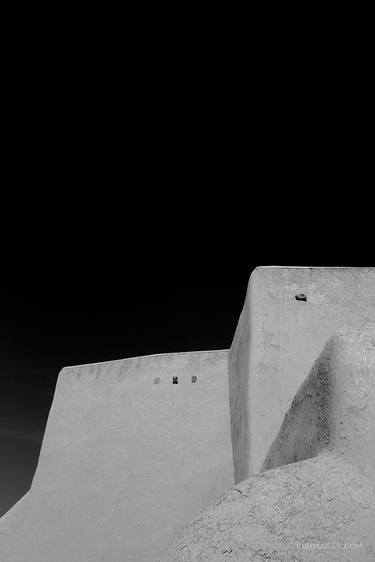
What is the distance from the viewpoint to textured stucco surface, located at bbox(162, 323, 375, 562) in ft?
4.74

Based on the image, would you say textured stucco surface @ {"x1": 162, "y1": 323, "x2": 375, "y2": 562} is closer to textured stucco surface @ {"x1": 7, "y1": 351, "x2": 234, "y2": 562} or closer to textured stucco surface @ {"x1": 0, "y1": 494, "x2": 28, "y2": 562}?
textured stucco surface @ {"x1": 7, "y1": 351, "x2": 234, "y2": 562}

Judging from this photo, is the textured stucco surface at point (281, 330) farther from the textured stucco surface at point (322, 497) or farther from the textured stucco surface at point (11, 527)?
the textured stucco surface at point (11, 527)

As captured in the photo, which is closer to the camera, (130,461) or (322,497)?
(322,497)

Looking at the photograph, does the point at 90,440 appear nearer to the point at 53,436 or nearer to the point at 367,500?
the point at 53,436

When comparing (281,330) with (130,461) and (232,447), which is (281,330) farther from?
(130,461)

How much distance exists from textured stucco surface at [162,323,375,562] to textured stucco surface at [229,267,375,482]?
225 centimetres

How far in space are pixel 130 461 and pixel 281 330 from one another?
2.99 metres

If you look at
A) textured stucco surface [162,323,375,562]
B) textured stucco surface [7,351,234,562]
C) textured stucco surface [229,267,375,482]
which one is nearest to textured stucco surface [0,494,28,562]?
textured stucco surface [7,351,234,562]

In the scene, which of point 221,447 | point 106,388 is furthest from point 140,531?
point 106,388

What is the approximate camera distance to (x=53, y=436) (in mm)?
→ 7168

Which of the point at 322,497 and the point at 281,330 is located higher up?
the point at 281,330

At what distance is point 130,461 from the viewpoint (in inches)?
240

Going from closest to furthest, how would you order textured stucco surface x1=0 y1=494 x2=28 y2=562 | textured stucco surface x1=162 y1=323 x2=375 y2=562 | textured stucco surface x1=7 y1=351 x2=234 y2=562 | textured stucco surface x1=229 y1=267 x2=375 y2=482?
textured stucco surface x1=162 y1=323 x2=375 y2=562
textured stucco surface x1=229 y1=267 x2=375 y2=482
textured stucco surface x1=7 y1=351 x2=234 y2=562
textured stucco surface x1=0 y1=494 x2=28 y2=562

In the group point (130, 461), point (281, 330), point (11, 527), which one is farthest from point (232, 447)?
point (11, 527)
